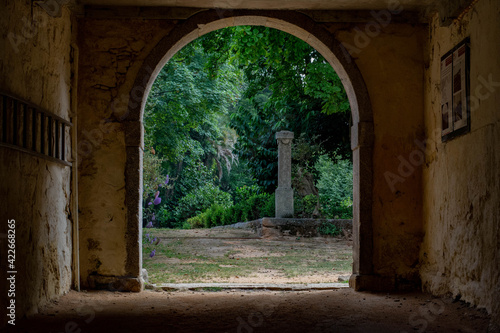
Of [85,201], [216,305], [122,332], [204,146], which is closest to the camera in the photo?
[122,332]

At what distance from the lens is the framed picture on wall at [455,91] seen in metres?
4.44

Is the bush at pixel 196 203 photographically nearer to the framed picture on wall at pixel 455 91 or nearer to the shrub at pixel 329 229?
the shrub at pixel 329 229

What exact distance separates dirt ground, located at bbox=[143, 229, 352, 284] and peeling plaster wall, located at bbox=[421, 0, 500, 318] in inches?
78.4

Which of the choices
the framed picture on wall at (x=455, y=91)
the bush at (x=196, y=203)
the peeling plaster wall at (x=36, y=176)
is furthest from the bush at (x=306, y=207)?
the peeling plaster wall at (x=36, y=176)

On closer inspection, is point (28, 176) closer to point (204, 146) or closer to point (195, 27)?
point (195, 27)

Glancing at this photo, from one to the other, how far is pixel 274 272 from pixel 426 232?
289 cm

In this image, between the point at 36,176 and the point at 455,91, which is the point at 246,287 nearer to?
the point at 36,176

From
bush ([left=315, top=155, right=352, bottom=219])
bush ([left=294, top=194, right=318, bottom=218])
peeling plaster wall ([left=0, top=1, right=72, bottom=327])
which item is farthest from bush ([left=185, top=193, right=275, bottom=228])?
peeling plaster wall ([left=0, top=1, right=72, bottom=327])

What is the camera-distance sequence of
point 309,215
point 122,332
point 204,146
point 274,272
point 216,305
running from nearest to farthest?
point 122,332, point 216,305, point 274,272, point 309,215, point 204,146

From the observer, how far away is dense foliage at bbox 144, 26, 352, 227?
833 centimetres

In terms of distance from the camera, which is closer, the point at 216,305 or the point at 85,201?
the point at 216,305

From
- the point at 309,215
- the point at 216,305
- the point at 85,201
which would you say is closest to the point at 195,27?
the point at 85,201

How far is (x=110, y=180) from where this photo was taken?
5363 mm

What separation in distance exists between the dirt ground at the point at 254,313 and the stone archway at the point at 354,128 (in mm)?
550
